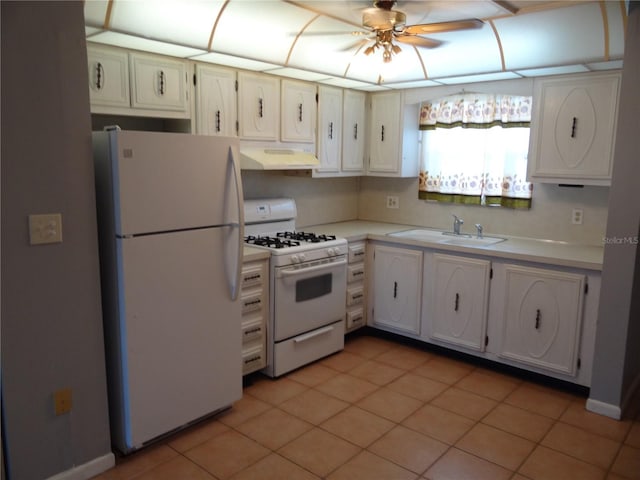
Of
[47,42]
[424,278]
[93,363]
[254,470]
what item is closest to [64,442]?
[93,363]

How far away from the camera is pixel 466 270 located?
3584 mm

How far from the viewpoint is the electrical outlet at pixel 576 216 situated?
369 cm

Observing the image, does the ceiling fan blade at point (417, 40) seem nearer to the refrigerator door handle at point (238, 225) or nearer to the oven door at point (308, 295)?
the refrigerator door handle at point (238, 225)

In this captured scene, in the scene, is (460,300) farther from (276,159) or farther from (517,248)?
(276,159)

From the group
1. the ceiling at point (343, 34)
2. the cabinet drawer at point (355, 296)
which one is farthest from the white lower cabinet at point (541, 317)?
the ceiling at point (343, 34)

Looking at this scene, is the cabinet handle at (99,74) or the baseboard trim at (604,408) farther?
the baseboard trim at (604,408)

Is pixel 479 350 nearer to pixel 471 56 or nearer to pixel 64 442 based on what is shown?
pixel 471 56

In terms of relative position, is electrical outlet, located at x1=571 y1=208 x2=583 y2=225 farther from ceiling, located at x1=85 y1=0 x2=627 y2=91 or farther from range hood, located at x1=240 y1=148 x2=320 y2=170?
range hood, located at x1=240 y1=148 x2=320 y2=170

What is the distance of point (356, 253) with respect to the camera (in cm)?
403

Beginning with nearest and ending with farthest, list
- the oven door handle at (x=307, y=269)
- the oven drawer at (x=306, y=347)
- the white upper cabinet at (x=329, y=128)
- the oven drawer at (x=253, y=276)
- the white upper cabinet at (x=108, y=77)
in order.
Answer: the white upper cabinet at (x=108, y=77) < the oven drawer at (x=253, y=276) < the oven door handle at (x=307, y=269) < the oven drawer at (x=306, y=347) < the white upper cabinet at (x=329, y=128)

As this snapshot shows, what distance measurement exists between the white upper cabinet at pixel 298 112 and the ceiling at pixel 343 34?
0.15 m

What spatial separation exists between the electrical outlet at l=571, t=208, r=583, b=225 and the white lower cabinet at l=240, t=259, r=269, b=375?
227 cm

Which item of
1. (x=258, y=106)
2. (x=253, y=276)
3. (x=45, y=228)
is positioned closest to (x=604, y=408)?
(x=253, y=276)

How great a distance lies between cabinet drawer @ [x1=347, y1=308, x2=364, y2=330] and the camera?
403cm
